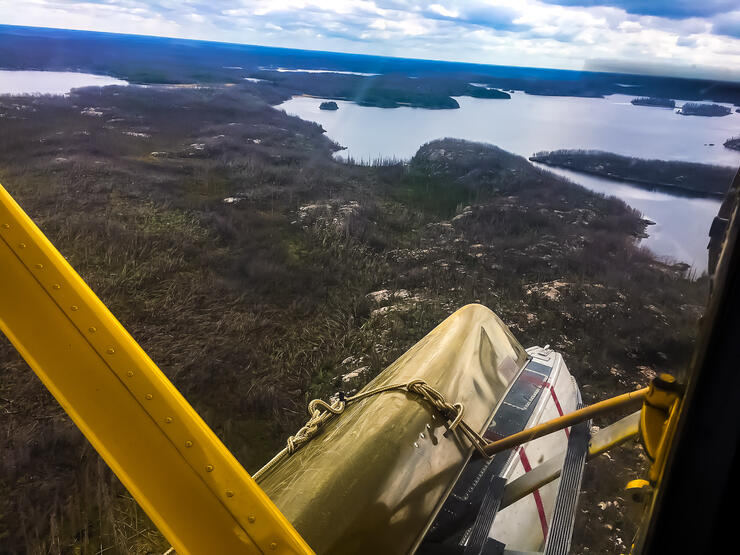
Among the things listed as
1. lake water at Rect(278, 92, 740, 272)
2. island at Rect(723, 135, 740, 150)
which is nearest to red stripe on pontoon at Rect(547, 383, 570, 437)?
island at Rect(723, 135, 740, 150)

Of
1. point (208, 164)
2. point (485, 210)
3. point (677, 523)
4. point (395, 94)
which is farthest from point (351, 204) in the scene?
point (395, 94)

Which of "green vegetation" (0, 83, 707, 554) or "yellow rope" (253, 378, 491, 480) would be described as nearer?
"yellow rope" (253, 378, 491, 480)

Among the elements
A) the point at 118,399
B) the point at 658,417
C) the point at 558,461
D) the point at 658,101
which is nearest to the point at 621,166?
the point at 658,101

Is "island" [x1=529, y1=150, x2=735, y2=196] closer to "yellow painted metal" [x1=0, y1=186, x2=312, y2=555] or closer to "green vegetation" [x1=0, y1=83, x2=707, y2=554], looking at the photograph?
"green vegetation" [x1=0, y1=83, x2=707, y2=554]

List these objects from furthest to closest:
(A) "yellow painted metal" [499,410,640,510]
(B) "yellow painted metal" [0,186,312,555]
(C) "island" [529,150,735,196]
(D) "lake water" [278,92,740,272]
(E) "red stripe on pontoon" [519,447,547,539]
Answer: (D) "lake water" [278,92,740,272] < (C) "island" [529,150,735,196] < (E) "red stripe on pontoon" [519,447,547,539] < (A) "yellow painted metal" [499,410,640,510] < (B) "yellow painted metal" [0,186,312,555]

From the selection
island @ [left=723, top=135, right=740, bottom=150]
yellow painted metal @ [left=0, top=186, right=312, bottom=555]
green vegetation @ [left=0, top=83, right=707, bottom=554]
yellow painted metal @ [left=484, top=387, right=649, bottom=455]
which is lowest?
green vegetation @ [left=0, top=83, right=707, bottom=554]

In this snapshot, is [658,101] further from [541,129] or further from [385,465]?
[541,129]

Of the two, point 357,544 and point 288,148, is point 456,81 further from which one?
point 357,544
